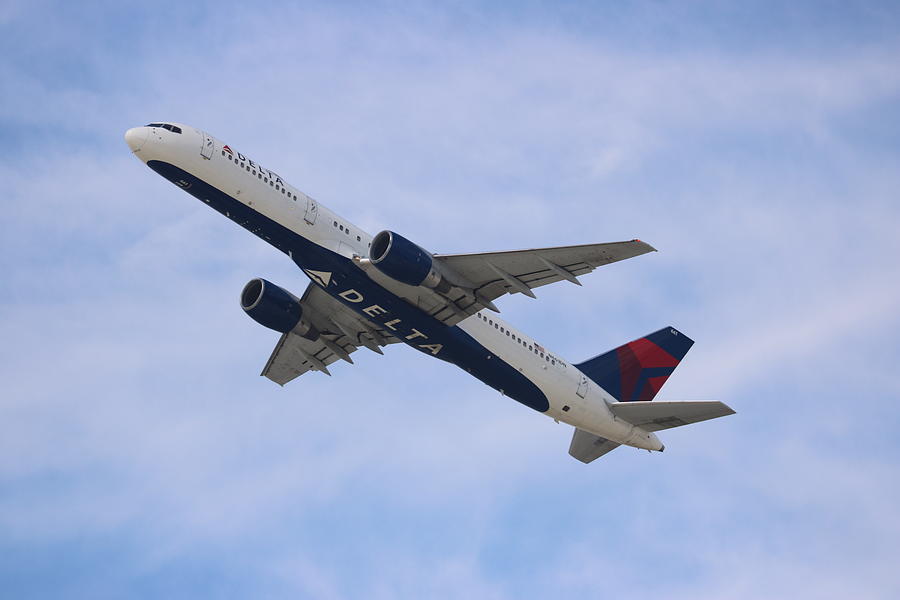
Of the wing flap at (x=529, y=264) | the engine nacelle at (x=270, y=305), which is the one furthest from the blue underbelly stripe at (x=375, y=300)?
the engine nacelle at (x=270, y=305)

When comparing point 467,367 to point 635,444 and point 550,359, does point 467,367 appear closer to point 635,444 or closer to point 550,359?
point 550,359

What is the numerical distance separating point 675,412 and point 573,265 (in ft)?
30.7

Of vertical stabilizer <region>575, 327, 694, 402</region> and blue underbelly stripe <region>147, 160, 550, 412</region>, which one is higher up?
vertical stabilizer <region>575, 327, 694, 402</region>

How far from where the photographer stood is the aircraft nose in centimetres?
3706

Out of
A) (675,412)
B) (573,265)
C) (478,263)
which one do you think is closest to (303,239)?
(478,263)

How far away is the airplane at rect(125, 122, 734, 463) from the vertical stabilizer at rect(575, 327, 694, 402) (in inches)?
2.5

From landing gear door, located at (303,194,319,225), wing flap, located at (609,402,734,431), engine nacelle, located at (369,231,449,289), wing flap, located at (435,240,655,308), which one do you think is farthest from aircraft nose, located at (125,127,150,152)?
wing flap, located at (609,402,734,431)

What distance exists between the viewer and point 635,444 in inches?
1779

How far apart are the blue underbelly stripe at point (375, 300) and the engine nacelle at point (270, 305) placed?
431 cm

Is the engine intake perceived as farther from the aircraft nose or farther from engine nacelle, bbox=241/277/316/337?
the aircraft nose

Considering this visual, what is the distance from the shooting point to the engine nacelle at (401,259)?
37125 mm

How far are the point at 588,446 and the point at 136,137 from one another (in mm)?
23839

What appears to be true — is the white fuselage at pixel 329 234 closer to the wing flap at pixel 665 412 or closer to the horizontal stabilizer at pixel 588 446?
the wing flap at pixel 665 412

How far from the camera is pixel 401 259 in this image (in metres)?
37.2
